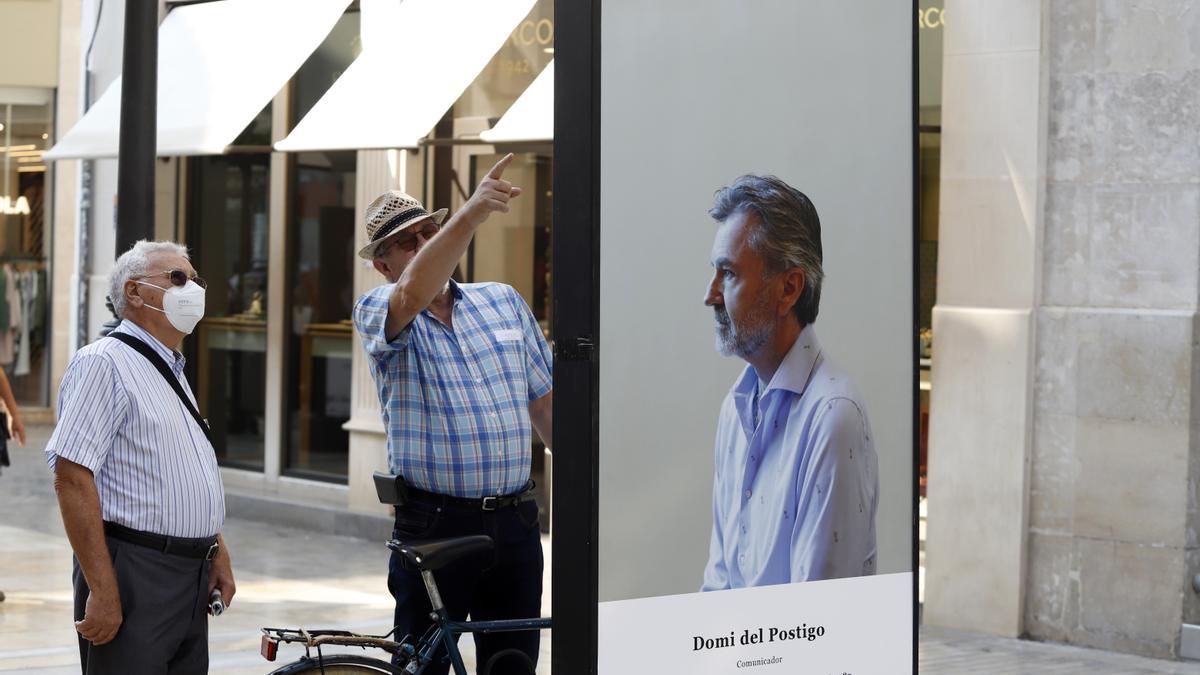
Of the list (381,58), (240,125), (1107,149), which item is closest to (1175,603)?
(1107,149)

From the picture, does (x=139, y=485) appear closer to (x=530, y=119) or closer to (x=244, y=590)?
(x=244, y=590)

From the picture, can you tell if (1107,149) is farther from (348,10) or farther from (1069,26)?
(348,10)

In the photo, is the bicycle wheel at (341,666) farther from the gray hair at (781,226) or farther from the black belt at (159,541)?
the gray hair at (781,226)

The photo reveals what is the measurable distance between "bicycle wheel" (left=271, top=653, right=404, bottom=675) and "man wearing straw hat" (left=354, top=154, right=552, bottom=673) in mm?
249

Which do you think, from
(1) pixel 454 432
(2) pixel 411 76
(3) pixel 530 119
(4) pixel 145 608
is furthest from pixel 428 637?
(2) pixel 411 76

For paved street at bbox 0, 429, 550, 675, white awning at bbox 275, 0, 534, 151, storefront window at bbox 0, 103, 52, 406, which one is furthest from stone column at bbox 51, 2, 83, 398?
white awning at bbox 275, 0, 534, 151

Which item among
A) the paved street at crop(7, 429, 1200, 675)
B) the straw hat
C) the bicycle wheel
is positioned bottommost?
the paved street at crop(7, 429, 1200, 675)

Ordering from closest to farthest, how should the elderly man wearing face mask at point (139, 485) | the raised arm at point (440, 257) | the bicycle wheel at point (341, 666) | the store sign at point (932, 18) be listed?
the raised arm at point (440, 257) → the elderly man wearing face mask at point (139, 485) → the bicycle wheel at point (341, 666) → the store sign at point (932, 18)

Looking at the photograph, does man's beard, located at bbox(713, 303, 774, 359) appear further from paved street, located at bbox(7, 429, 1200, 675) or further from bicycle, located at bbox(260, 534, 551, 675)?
paved street, located at bbox(7, 429, 1200, 675)

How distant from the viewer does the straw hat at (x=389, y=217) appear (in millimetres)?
4473

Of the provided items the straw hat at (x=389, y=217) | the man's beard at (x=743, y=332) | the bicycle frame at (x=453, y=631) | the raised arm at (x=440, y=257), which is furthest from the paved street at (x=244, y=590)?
the man's beard at (x=743, y=332)

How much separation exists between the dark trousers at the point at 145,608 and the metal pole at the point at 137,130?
2543 mm

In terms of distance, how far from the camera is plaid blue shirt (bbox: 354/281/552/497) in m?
4.45

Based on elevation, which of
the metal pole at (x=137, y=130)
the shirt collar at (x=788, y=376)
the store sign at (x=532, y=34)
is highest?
the store sign at (x=532, y=34)
